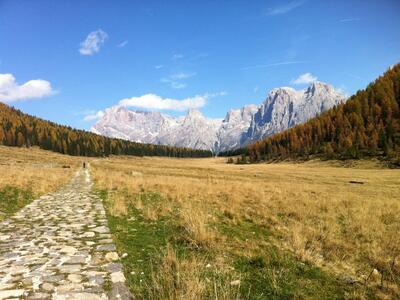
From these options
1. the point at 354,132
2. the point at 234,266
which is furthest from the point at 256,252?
the point at 354,132

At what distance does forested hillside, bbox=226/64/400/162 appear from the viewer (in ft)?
322

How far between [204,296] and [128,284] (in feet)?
4.75

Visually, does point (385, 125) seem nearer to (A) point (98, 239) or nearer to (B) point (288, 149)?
(B) point (288, 149)

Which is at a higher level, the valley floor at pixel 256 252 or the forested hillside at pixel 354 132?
the forested hillside at pixel 354 132

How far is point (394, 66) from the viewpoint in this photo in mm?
149750

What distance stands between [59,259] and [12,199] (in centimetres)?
1142

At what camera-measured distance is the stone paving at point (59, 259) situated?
5.25 metres

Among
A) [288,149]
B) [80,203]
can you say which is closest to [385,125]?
[288,149]

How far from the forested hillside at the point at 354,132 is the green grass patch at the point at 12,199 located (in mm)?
86761

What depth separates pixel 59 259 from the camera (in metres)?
6.94

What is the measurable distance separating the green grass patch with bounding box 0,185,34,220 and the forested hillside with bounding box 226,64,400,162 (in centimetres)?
8676

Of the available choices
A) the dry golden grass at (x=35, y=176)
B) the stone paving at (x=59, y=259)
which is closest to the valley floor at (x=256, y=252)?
the stone paving at (x=59, y=259)

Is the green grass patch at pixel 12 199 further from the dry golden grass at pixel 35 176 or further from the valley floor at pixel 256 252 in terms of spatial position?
the dry golden grass at pixel 35 176

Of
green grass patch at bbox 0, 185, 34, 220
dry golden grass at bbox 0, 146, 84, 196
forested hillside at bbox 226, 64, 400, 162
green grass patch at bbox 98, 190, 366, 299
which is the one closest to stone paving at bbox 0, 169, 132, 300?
green grass patch at bbox 98, 190, 366, 299
